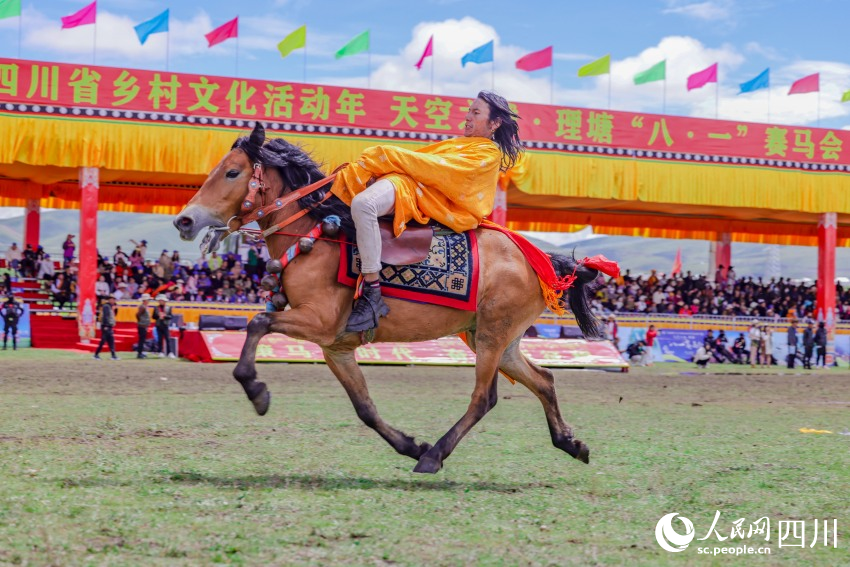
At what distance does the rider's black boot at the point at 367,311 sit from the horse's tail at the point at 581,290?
1.53 metres

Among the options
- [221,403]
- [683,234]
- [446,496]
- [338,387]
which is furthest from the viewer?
[683,234]

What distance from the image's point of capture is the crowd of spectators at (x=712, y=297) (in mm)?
29719

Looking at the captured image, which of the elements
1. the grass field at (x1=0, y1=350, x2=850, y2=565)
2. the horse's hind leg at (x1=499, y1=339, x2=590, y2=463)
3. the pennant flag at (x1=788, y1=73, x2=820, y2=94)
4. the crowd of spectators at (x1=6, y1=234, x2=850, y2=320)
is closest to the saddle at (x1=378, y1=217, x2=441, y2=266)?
the horse's hind leg at (x1=499, y1=339, x2=590, y2=463)

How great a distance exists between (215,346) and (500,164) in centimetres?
1431

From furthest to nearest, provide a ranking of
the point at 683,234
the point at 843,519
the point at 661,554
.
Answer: the point at 683,234 → the point at 843,519 → the point at 661,554

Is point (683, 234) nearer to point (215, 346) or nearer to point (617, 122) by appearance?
point (617, 122)

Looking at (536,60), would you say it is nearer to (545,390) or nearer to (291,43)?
(291,43)

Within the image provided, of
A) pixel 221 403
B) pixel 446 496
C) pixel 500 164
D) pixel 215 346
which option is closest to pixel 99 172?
pixel 215 346

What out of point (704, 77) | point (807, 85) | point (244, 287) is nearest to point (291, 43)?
point (244, 287)

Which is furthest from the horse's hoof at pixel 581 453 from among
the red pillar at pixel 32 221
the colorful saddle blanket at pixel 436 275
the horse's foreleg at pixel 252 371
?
the red pillar at pixel 32 221

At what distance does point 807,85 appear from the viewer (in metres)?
29.2

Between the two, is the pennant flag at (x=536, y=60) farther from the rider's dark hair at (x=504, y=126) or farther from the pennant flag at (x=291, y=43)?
the rider's dark hair at (x=504, y=126)

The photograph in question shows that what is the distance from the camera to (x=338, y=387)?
14.2 m

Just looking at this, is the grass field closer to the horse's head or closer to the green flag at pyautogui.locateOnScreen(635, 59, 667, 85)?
the horse's head
